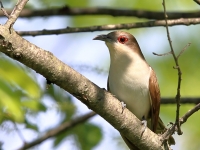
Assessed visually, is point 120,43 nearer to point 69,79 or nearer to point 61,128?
point 61,128

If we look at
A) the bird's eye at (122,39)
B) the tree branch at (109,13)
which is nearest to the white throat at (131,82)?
the bird's eye at (122,39)

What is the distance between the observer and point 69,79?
4023mm

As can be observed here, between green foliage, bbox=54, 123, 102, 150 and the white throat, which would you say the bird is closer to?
the white throat

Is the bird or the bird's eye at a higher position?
the bird's eye

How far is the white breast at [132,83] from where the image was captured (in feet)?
20.1

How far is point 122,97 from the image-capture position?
6.17 meters

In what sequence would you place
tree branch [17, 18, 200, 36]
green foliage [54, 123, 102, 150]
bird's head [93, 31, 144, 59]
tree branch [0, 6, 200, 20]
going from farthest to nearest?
green foliage [54, 123, 102, 150], tree branch [0, 6, 200, 20], bird's head [93, 31, 144, 59], tree branch [17, 18, 200, 36]

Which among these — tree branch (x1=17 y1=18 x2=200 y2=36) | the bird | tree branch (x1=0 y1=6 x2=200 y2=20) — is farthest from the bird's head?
tree branch (x1=0 y1=6 x2=200 y2=20)

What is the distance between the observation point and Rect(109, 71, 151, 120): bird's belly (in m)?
6.11

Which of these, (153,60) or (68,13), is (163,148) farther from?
(153,60)

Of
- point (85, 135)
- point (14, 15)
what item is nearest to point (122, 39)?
point (85, 135)

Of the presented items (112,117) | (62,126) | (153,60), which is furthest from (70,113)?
(112,117)

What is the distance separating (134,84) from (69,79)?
86.4 inches

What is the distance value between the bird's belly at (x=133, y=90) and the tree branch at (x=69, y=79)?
1.20m
